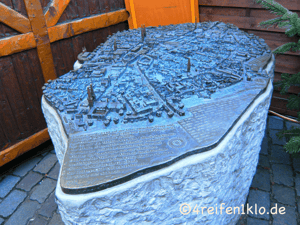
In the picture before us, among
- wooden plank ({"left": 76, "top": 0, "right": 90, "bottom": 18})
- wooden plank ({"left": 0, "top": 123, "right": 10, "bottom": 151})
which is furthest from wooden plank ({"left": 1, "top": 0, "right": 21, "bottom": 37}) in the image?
wooden plank ({"left": 0, "top": 123, "right": 10, "bottom": 151})

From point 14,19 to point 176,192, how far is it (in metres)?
2.76

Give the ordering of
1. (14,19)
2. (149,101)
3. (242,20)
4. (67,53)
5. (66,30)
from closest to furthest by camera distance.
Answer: (149,101)
(14,19)
(66,30)
(67,53)
(242,20)

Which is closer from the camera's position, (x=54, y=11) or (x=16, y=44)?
(x=16, y=44)

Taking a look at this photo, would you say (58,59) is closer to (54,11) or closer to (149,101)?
(54,11)

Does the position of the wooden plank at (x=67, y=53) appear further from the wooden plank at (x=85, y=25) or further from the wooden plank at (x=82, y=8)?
the wooden plank at (x=82, y=8)

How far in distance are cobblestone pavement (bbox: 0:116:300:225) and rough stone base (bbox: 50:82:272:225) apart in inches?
33.8

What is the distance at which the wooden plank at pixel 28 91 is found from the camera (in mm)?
3180

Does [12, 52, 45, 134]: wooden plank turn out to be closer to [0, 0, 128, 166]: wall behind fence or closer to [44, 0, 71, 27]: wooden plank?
[0, 0, 128, 166]: wall behind fence

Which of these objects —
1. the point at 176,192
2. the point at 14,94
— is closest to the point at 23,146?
the point at 14,94

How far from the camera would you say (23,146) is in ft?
11.2

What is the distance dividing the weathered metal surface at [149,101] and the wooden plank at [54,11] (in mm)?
710

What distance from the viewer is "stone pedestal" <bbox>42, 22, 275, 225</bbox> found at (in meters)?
1.63

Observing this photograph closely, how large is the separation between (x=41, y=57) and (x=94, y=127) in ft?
6.39

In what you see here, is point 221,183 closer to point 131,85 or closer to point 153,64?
point 131,85
